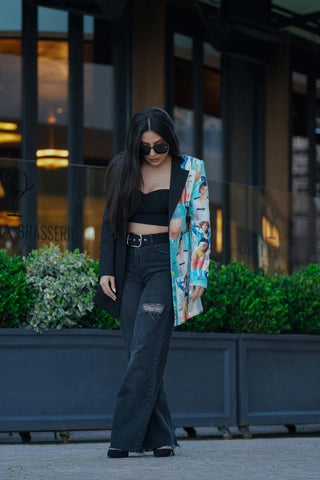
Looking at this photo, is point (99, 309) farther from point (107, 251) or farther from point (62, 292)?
point (107, 251)

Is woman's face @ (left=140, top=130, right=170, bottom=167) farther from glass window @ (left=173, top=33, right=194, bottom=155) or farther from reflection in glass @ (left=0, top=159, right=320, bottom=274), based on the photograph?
glass window @ (left=173, top=33, right=194, bottom=155)

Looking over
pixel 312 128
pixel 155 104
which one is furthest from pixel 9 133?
pixel 312 128

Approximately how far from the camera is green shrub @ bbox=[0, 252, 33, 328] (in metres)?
5.44

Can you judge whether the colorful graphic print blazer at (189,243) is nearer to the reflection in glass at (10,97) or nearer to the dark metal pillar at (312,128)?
the reflection in glass at (10,97)

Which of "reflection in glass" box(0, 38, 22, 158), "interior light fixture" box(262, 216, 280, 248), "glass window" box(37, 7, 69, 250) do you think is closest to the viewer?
"reflection in glass" box(0, 38, 22, 158)

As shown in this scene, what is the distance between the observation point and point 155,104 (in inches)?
455

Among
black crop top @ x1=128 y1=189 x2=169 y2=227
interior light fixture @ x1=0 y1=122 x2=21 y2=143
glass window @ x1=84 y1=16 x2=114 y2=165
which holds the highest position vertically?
glass window @ x1=84 y1=16 x2=114 y2=165

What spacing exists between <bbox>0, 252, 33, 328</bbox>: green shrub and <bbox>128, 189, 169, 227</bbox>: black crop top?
139cm

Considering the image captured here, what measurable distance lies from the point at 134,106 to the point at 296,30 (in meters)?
3.93

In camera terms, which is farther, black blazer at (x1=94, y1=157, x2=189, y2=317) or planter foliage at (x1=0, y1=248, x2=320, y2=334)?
planter foliage at (x1=0, y1=248, x2=320, y2=334)

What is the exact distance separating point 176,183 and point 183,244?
0.31 meters

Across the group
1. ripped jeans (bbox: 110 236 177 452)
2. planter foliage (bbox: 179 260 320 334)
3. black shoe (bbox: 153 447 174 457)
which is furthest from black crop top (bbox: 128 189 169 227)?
planter foliage (bbox: 179 260 320 334)

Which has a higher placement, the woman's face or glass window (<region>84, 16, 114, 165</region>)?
glass window (<region>84, 16, 114, 165</region>)

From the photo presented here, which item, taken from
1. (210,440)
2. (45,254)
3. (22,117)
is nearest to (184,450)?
(210,440)
